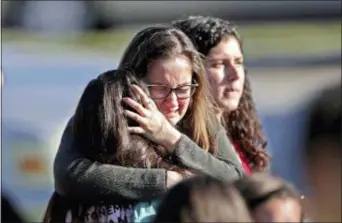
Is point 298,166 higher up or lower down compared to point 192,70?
lower down

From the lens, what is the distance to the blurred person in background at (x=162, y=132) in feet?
8.00

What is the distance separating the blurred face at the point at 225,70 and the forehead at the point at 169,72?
1.62 ft

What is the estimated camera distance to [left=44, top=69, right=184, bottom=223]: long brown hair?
2457mm

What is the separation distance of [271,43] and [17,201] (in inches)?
59.8

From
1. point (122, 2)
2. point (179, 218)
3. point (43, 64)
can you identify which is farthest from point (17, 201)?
point (179, 218)

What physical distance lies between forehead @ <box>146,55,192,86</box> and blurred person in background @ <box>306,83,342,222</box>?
38cm

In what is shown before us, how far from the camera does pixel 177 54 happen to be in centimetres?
258

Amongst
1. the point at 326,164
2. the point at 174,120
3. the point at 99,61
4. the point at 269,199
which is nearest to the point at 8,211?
the point at 99,61

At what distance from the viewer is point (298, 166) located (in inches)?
179

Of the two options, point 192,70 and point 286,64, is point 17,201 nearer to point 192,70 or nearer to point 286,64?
point 286,64

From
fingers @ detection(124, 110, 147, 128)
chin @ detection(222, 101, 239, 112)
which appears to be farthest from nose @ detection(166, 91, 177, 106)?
chin @ detection(222, 101, 239, 112)

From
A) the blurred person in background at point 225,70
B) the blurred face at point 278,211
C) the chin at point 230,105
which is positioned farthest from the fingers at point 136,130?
the blurred face at point 278,211

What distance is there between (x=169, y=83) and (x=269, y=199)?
0.90 metres

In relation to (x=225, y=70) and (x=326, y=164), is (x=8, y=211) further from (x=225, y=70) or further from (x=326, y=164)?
(x=326, y=164)
